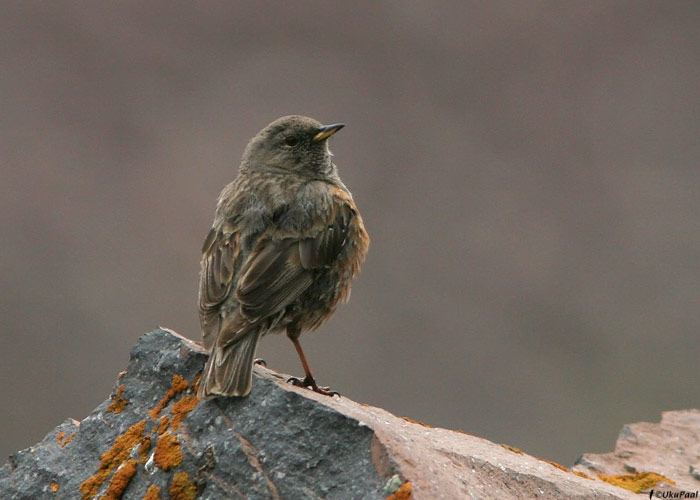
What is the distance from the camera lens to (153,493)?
4.35 m

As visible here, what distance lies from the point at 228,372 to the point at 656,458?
3.63 m

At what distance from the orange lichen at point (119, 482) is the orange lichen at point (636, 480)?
3126 millimetres

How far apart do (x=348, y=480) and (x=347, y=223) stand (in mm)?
2044

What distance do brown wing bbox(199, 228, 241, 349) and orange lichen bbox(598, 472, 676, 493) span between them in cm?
280

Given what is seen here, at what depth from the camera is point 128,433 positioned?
478 cm

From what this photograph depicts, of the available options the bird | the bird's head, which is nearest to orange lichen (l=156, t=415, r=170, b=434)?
the bird

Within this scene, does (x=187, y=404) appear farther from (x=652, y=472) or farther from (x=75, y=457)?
(x=652, y=472)

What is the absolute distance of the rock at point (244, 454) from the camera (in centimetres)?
412

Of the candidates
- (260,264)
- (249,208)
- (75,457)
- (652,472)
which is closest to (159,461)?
(75,457)

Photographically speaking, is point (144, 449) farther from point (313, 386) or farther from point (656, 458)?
point (656, 458)

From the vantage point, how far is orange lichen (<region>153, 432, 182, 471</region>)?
4.39 metres

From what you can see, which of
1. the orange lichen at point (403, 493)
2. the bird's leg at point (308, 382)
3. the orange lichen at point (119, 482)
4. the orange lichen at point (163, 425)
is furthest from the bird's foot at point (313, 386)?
the orange lichen at point (403, 493)

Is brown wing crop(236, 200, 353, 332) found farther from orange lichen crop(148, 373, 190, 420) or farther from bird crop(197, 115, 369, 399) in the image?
orange lichen crop(148, 373, 190, 420)

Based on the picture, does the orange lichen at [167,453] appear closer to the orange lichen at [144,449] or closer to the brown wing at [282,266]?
the orange lichen at [144,449]
